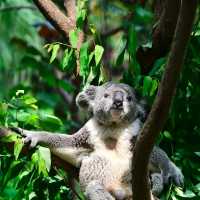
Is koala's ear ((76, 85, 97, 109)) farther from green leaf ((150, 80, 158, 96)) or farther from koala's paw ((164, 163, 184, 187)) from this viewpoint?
koala's paw ((164, 163, 184, 187))

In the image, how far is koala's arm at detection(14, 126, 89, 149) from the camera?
3416mm

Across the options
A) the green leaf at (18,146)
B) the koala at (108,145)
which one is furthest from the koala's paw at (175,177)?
the green leaf at (18,146)

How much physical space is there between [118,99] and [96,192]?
0.54m

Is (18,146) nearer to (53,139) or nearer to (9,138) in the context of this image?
(9,138)

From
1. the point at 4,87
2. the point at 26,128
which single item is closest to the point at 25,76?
the point at 4,87

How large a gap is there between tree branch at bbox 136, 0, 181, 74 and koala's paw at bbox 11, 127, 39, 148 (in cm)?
90

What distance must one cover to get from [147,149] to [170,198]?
81 cm

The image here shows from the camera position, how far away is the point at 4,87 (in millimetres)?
8062

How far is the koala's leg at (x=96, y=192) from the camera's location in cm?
336

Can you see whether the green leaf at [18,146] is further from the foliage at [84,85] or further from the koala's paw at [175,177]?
the koala's paw at [175,177]

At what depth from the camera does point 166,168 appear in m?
3.46

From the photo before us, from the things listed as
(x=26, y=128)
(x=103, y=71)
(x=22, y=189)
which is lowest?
(x=22, y=189)

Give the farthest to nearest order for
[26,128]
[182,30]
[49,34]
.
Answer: [49,34]
[26,128]
[182,30]

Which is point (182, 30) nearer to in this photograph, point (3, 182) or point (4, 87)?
point (3, 182)
